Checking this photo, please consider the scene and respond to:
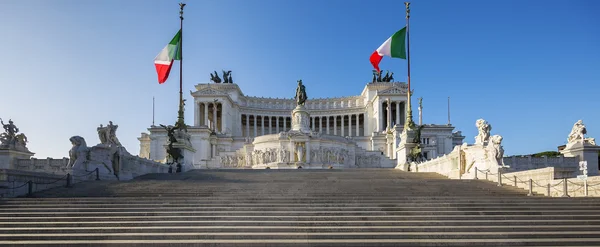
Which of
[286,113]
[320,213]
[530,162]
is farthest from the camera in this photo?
[286,113]

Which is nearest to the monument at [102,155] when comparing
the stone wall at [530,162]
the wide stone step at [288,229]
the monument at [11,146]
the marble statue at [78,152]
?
the marble statue at [78,152]

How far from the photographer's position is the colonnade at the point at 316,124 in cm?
8225

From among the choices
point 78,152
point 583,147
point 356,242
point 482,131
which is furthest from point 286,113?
point 356,242

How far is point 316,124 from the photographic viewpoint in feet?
279

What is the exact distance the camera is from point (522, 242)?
9.94 m

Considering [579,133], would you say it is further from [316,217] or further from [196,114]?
[196,114]

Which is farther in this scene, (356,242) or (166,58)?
(166,58)

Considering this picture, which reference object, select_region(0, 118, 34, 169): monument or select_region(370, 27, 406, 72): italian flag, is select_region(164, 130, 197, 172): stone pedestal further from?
select_region(370, 27, 406, 72): italian flag

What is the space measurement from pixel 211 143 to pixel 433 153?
31786 mm

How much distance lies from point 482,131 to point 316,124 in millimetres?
64129

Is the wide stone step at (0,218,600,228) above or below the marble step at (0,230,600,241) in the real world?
above

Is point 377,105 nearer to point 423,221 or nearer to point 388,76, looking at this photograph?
point 388,76

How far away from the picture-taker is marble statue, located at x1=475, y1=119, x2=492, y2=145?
20766 mm

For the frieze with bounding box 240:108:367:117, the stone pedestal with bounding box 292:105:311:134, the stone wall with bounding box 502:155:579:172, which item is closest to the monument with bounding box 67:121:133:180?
the stone wall with bounding box 502:155:579:172
